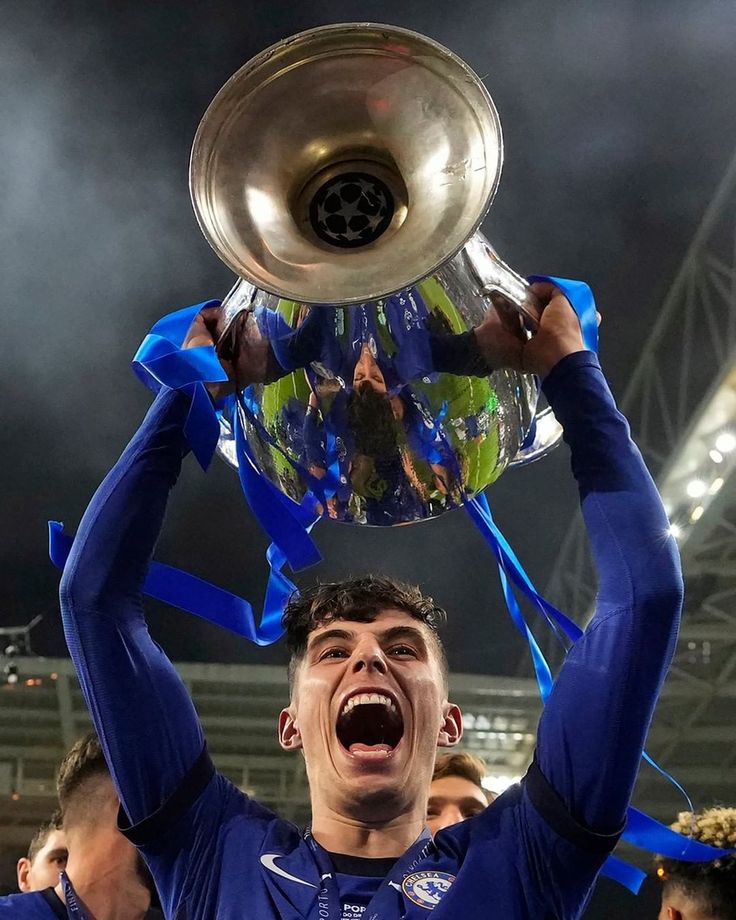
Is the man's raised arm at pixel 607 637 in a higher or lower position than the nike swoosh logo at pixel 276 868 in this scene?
higher

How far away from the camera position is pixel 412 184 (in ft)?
4.44

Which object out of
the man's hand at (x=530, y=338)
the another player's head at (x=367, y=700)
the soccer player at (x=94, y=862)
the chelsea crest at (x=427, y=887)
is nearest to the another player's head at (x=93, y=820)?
the soccer player at (x=94, y=862)

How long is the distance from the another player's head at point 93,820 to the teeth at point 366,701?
79 cm

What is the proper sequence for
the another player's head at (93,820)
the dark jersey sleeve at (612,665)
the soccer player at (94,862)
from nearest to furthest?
the dark jersey sleeve at (612,665), the soccer player at (94,862), the another player's head at (93,820)

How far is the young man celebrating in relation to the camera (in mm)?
1290

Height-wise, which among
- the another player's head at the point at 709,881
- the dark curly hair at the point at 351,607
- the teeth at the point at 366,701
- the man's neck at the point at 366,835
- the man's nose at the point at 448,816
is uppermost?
the dark curly hair at the point at 351,607

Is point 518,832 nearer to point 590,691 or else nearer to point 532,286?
point 590,691

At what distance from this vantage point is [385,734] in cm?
153

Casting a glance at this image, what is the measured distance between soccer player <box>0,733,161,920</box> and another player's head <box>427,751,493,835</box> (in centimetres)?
68

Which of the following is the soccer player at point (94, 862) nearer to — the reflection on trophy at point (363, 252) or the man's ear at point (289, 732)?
the man's ear at point (289, 732)

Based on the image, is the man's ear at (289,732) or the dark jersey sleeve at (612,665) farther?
the man's ear at (289,732)

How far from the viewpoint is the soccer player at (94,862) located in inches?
79.3

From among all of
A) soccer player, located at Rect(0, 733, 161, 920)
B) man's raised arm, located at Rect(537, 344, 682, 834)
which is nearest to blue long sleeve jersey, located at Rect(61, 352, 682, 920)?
man's raised arm, located at Rect(537, 344, 682, 834)

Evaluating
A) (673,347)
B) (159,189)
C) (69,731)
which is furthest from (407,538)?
(69,731)
